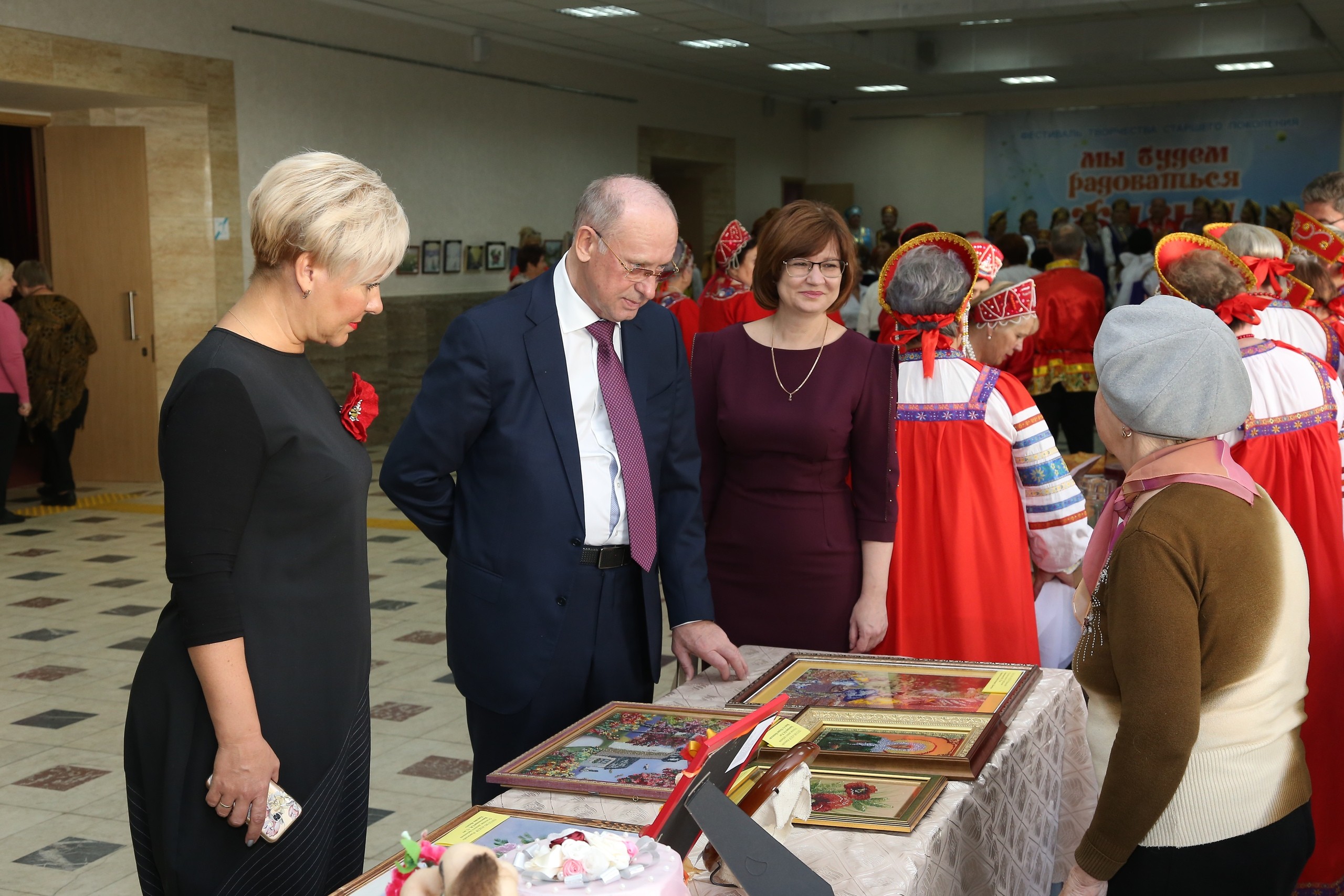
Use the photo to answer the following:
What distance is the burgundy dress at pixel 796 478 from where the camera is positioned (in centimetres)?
310

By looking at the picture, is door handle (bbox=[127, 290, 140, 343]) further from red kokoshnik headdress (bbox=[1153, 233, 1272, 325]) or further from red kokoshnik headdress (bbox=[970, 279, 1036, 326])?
red kokoshnik headdress (bbox=[1153, 233, 1272, 325])

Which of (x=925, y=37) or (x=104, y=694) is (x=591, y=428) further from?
(x=925, y=37)

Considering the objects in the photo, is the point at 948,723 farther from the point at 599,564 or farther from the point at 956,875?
the point at 599,564

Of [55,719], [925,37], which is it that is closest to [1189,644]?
[55,719]

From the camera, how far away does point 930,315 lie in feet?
10.9

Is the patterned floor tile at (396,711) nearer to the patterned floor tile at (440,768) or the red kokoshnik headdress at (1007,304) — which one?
the patterned floor tile at (440,768)

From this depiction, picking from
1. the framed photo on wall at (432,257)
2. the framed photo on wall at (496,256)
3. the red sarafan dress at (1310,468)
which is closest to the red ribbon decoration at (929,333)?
the red sarafan dress at (1310,468)

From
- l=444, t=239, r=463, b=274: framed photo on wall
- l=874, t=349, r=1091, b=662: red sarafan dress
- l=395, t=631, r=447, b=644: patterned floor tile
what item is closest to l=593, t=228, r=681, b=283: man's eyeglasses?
l=874, t=349, r=1091, b=662: red sarafan dress

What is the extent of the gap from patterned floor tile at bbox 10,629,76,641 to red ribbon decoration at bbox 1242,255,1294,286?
5466mm

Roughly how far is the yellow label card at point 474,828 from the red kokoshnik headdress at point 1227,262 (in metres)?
2.56

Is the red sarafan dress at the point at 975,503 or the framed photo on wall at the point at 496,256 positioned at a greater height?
the framed photo on wall at the point at 496,256

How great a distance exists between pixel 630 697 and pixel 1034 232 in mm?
15321

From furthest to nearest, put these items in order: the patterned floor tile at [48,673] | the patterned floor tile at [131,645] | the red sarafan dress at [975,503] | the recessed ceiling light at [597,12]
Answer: the recessed ceiling light at [597,12] < the patterned floor tile at [131,645] < the patterned floor tile at [48,673] < the red sarafan dress at [975,503]

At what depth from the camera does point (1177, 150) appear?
61.2 feet
